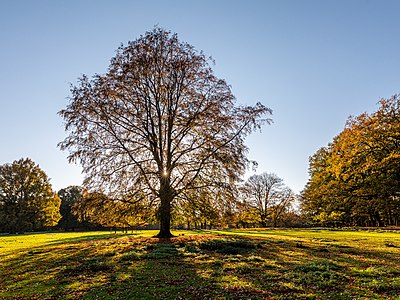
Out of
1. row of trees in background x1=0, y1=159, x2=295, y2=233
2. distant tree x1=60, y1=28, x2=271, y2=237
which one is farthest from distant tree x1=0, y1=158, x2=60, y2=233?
distant tree x1=60, y1=28, x2=271, y2=237

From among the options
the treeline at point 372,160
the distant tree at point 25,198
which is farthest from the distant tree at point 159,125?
the distant tree at point 25,198

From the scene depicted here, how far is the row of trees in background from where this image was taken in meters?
23.9

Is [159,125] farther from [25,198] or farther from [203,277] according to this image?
[25,198]

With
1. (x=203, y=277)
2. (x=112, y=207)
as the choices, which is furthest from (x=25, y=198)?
(x=203, y=277)

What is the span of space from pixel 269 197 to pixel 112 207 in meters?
58.1

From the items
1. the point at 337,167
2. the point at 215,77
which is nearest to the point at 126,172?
the point at 215,77

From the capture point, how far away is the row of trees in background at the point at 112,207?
23.9 meters

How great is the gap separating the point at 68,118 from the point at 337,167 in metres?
28.2

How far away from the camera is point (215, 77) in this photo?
88.7 feet

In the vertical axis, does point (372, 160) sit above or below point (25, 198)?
above

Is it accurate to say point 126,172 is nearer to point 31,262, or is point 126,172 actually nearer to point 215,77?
point 31,262

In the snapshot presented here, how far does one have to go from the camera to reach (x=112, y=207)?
23969 mm

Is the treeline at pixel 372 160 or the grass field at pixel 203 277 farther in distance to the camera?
the treeline at pixel 372 160

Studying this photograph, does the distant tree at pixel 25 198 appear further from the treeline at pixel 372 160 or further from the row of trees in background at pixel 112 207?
the treeline at pixel 372 160
